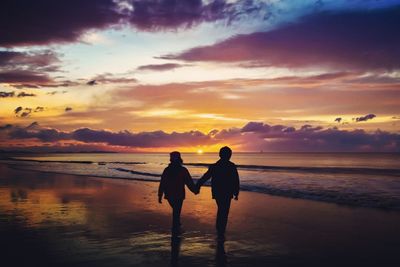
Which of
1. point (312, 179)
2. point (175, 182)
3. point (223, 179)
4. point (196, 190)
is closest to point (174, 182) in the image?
point (175, 182)

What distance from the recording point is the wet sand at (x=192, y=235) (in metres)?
7.99

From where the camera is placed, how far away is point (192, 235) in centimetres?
1033

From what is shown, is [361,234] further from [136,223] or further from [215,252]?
[136,223]

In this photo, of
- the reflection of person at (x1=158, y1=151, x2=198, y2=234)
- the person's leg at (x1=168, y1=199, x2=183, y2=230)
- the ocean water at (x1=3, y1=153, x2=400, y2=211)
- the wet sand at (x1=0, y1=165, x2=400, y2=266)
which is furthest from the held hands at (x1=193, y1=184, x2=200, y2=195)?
the ocean water at (x1=3, y1=153, x2=400, y2=211)

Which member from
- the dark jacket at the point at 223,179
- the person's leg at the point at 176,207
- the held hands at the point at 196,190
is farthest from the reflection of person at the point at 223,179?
the person's leg at the point at 176,207

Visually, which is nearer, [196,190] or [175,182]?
[175,182]

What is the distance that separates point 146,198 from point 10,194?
22.5 ft

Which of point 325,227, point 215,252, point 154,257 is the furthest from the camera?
point 325,227

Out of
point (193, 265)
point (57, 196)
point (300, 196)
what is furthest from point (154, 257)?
point (300, 196)

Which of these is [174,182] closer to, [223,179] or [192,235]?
[223,179]

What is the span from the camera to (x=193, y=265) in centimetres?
744

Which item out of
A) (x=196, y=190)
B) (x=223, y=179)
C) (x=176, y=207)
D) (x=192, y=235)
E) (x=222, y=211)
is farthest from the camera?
(x=192, y=235)

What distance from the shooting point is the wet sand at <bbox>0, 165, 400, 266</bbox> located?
26.2 feet

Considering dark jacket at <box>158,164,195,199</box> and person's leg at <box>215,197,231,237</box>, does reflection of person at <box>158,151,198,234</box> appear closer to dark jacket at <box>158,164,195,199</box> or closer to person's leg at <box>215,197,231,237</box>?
dark jacket at <box>158,164,195,199</box>
